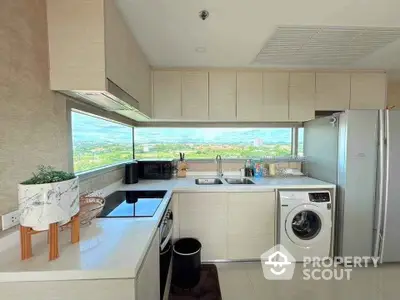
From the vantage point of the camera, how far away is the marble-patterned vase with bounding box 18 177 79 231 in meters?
0.83

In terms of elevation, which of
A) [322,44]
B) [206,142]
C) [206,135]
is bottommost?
[206,142]

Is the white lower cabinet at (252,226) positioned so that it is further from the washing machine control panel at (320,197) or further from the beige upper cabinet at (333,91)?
the beige upper cabinet at (333,91)

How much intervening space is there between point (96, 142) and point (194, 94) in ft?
4.51

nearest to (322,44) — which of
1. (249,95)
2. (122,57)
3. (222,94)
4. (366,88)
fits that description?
(249,95)

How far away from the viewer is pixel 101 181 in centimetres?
195

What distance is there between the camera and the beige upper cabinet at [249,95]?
275 centimetres

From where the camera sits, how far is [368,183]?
221 centimetres

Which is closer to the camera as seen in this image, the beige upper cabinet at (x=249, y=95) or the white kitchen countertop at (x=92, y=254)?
the white kitchen countertop at (x=92, y=254)

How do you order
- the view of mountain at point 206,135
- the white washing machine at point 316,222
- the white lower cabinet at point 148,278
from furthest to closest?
the view of mountain at point 206,135, the white washing machine at point 316,222, the white lower cabinet at point 148,278

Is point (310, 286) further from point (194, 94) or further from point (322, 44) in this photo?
point (194, 94)

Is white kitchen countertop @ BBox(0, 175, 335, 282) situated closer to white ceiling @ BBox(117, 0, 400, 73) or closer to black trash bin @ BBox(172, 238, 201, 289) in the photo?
black trash bin @ BBox(172, 238, 201, 289)

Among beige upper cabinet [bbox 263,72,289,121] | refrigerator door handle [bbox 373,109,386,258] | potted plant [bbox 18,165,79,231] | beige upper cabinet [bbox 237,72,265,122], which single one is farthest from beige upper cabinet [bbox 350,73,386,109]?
potted plant [bbox 18,165,79,231]

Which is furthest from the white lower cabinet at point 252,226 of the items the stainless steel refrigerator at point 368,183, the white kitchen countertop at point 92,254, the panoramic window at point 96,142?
the panoramic window at point 96,142

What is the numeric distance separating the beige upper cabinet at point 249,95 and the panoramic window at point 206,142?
41cm
